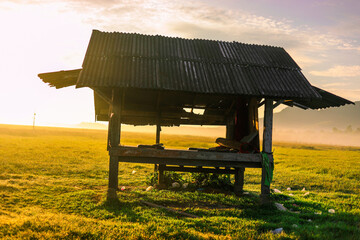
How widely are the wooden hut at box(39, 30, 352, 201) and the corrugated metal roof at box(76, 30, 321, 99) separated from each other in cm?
3

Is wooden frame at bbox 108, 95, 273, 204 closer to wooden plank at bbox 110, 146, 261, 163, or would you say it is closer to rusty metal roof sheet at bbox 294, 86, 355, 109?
wooden plank at bbox 110, 146, 261, 163

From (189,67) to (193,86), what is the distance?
1.18m

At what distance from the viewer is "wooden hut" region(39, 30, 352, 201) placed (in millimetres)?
9312

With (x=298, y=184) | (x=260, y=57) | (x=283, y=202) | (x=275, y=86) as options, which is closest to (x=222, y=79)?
(x=275, y=86)

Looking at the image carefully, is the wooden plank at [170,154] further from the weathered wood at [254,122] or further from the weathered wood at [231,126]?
the weathered wood at [231,126]

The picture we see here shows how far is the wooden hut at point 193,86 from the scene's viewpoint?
30.6 feet

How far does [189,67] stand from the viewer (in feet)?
33.5

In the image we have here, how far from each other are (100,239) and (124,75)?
508cm

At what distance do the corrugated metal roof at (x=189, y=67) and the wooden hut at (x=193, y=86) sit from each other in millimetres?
31

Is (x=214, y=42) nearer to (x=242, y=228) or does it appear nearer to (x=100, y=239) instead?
(x=242, y=228)

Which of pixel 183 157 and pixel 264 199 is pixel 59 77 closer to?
pixel 183 157

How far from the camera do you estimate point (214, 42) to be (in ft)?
39.3

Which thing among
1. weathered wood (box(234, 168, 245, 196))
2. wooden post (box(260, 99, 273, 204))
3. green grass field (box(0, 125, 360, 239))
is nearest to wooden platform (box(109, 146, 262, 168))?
wooden post (box(260, 99, 273, 204))

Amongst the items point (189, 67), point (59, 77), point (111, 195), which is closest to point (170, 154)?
point (111, 195)
